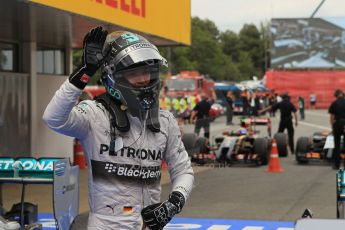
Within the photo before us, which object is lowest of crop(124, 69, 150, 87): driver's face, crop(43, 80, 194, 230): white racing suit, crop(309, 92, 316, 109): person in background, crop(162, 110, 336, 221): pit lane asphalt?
crop(162, 110, 336, 221): pit lane asphalt

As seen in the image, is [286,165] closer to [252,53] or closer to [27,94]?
[27,94]

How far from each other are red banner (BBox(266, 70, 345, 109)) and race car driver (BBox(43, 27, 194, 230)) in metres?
57.3

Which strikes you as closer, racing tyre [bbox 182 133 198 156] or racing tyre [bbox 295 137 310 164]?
racing tyre [bbox 295 137 310 164]

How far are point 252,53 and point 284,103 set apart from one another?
3950 inches

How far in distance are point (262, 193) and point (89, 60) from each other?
335 inches

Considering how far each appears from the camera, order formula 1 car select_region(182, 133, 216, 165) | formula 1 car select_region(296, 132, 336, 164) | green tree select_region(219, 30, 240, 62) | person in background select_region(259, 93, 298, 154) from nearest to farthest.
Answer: formula 1 car select_region(296, 132, 336, 164), formula 1 car select_region(182, 133, 216, 165), person in background select_region(259, 93, 298, 154), green tree select_region(219, 30, 240, 62)

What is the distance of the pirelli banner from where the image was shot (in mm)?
9289

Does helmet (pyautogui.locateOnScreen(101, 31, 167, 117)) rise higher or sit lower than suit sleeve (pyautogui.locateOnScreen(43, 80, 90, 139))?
higher

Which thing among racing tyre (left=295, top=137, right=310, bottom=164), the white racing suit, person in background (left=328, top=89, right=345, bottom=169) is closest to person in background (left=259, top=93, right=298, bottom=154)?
racing tyre (left=295, top=137, right=310, bottom=164)

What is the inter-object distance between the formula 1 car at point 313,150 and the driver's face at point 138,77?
41.8 feet

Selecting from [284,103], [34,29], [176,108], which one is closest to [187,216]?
[34,29]

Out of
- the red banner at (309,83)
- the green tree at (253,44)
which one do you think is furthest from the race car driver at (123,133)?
the green tree at (253,44)

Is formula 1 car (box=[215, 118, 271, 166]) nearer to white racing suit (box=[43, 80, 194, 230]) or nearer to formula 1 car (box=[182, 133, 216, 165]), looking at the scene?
formula 1 car (box=[182, 133, 216, 165])

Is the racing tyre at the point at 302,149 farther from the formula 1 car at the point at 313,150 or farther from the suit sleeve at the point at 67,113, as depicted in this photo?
the suit sleeve at the point at 67,113
